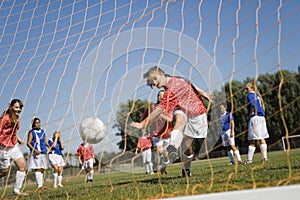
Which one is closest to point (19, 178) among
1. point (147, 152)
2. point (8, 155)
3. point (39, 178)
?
point (8, 155)

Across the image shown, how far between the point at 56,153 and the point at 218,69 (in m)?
5.56

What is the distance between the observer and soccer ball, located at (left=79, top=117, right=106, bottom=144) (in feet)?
21.9

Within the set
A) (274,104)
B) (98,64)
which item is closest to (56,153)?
(98,64)

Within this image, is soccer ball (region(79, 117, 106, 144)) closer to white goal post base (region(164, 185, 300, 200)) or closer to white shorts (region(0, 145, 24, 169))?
white shorts (region(0, 145, 24, 169))

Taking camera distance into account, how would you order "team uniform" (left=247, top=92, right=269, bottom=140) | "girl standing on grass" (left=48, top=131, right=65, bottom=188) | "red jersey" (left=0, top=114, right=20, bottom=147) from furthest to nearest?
"girl standing on grass" (left=48, top=131, right=65, bottom=188), "team uniform" (left=247, top=92, right=269, bottom=140), "red jersey" (left=0, top=114, right=20, bottom=147)

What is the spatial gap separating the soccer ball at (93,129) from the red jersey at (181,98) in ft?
5.49

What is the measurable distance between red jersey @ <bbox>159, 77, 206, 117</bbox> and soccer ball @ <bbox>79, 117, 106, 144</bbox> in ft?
5.49

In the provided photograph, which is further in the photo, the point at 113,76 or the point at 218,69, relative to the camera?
the point at 113,76

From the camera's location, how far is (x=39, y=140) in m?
7.62

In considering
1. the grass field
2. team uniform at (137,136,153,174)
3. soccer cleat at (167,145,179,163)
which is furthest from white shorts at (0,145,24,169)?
team uniform at (137,136,153,174)

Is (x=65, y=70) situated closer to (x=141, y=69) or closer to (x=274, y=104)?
(x=141, y=69)

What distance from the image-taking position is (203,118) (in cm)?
538

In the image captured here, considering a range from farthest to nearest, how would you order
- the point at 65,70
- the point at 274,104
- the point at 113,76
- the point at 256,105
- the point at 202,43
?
the point at 274,104 < the point at 256,105 < the point at 113,76 < the point at 65,70 < the point at 202,43

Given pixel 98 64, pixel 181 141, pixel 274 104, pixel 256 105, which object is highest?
pixel 274 104
